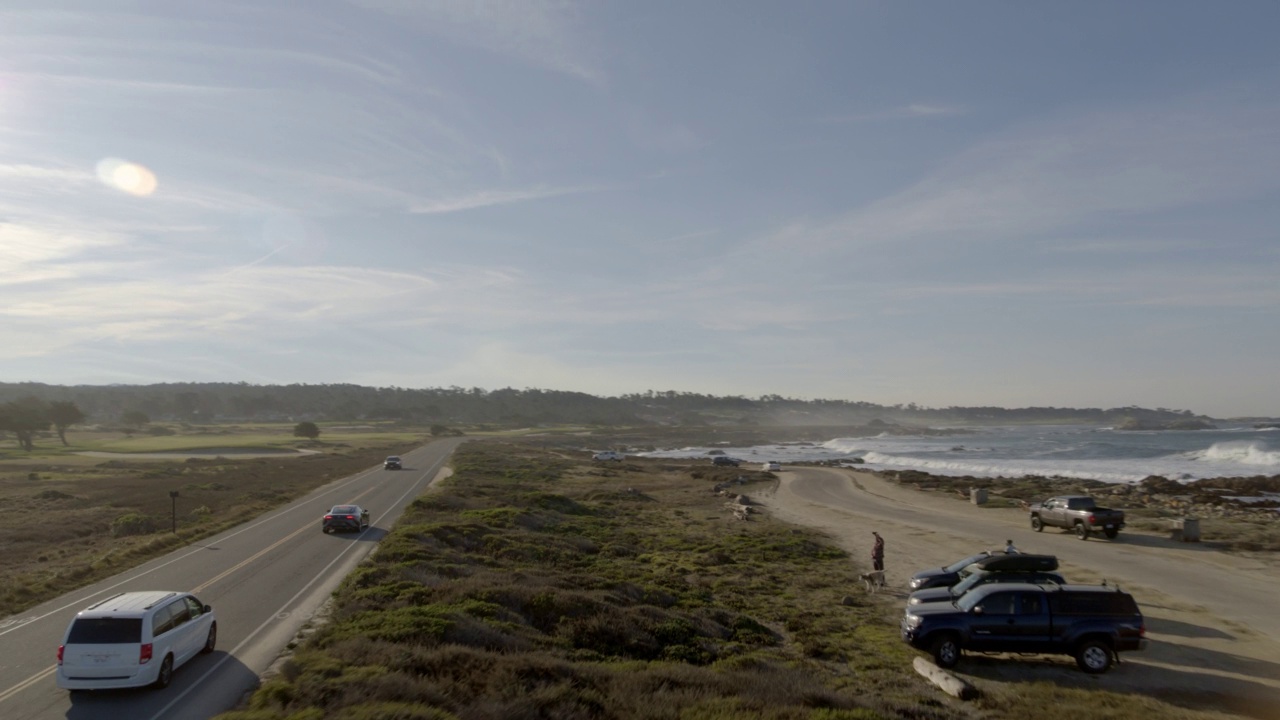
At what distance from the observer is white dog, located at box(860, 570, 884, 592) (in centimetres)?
2735

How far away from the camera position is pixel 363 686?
11.8 m

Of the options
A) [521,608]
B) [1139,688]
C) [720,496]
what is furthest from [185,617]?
[720,496]

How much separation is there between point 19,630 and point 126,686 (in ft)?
27.4

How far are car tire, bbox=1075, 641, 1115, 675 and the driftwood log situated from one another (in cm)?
317

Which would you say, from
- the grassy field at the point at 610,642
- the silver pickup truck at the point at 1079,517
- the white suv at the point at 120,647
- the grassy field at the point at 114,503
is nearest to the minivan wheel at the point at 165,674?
the white suv at the point at 120,647

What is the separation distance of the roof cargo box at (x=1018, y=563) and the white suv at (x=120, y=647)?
2031 cm

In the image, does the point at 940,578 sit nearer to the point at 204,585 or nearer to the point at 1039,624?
the point at 1039,624

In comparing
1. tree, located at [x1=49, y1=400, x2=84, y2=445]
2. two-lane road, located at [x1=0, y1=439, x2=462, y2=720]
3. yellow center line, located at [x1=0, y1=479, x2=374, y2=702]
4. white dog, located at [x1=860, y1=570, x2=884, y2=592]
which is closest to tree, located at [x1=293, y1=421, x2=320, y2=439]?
tree, located at [x1=49, y1=400, x2=84, y2=445]

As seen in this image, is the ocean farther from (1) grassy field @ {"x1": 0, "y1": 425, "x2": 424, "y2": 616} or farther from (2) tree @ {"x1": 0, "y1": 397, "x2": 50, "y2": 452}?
(2) tree @ {"x1": 0, "y1": 397, "x2": 50, "y2": 452}

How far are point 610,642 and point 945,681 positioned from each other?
7.33m

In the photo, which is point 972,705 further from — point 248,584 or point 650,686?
point 248,584

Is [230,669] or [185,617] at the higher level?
[185,617]

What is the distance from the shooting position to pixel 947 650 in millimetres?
18031

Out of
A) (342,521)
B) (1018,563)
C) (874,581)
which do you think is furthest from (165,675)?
(874,581)
